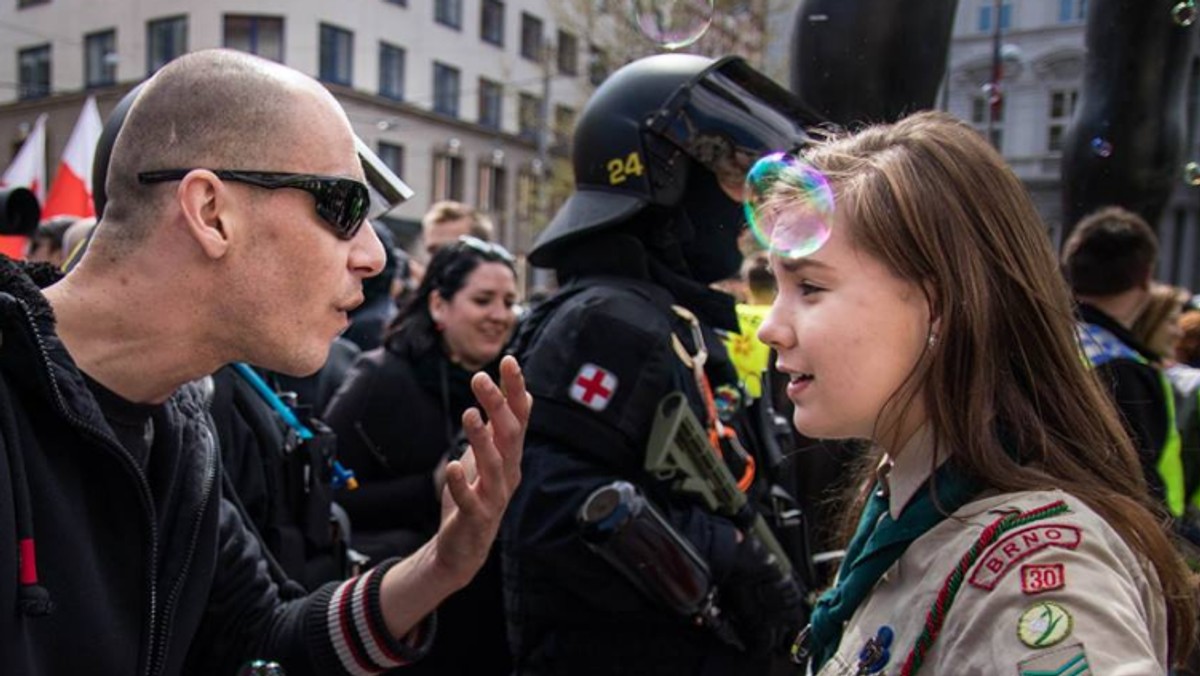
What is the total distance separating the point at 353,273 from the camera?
1.85m

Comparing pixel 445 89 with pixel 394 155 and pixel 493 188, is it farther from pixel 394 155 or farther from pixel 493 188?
pixel 493 188

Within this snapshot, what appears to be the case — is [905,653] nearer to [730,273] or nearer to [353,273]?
[353,273]

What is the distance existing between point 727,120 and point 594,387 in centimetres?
95

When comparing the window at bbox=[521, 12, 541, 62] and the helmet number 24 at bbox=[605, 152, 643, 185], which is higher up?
the window at bbox=[521, 12, 541, 62]

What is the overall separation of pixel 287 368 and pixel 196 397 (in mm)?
381

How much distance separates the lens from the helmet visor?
9.69 feet

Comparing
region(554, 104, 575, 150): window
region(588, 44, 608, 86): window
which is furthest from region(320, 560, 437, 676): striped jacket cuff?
region(554, 104, 575, 150): window

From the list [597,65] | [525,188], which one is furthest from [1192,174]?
[525,188]

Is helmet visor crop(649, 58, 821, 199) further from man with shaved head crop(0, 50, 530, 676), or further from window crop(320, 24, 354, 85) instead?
window crop(320, 24, 354, 85)

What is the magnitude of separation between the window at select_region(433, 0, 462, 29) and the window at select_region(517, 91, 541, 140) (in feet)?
10.3

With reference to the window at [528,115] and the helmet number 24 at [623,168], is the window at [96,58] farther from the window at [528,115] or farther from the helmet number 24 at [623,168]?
the helmet number 24 at [623,168]

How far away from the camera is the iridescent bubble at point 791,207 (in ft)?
5.04

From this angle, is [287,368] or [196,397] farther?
[196,397]

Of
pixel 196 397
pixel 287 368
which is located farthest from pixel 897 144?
pixel 196 397
